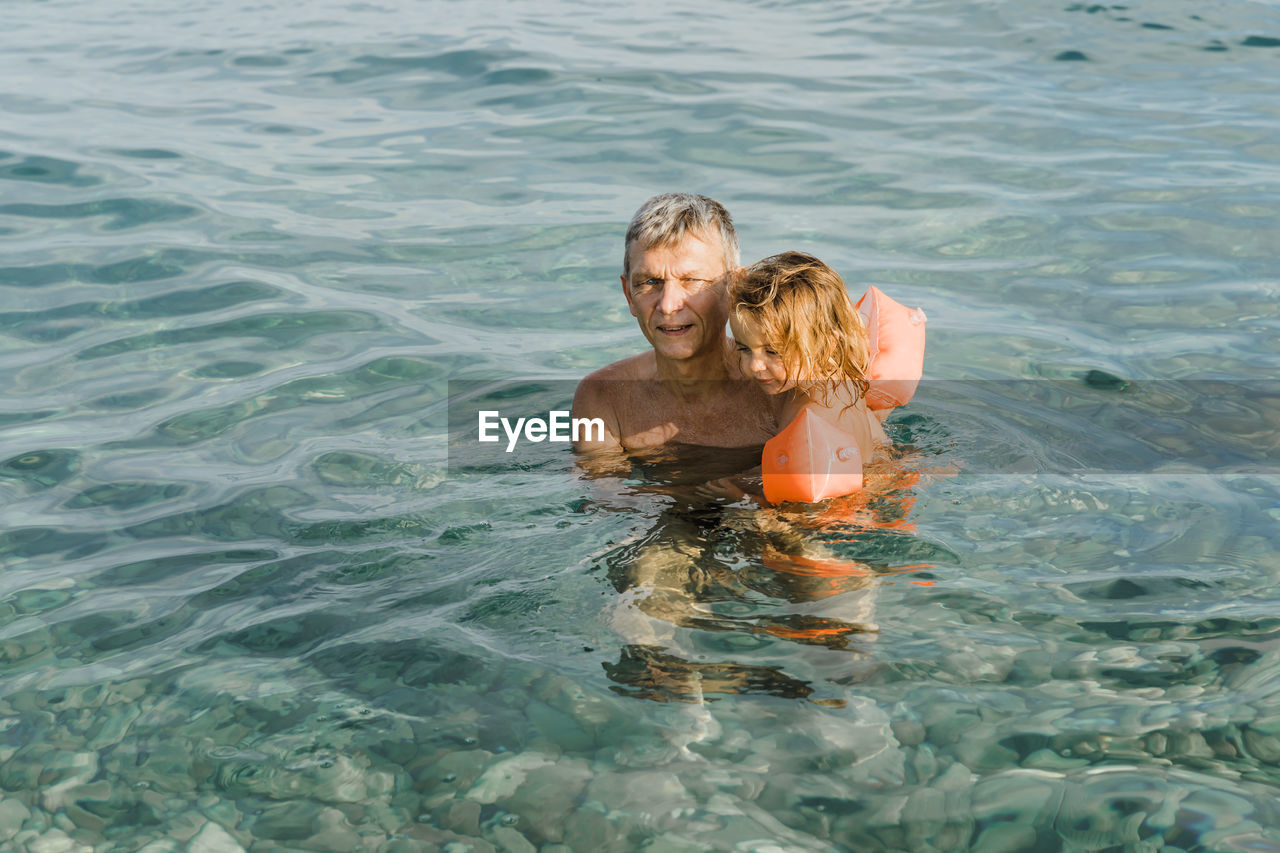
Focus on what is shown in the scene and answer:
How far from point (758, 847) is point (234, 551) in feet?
8.02

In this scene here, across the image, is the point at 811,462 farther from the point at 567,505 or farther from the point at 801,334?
the point at 567,505

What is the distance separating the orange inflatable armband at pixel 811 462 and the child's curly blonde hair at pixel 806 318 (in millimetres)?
154

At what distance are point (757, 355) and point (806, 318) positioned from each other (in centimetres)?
21

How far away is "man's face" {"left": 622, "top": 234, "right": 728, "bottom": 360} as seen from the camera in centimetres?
430

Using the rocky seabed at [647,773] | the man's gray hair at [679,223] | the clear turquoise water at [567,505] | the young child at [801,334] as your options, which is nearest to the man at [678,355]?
the man's gray hair at [679,223]

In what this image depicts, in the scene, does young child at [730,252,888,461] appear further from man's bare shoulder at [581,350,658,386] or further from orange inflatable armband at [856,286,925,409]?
man's bare shoulder at [581,350,658,386]

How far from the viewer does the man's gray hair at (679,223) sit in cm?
429

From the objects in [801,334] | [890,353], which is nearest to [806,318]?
[801,334]

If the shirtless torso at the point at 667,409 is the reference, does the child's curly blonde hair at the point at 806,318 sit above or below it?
above

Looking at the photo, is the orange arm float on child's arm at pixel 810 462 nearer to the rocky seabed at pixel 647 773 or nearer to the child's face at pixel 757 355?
the child's face at pixel 757 355

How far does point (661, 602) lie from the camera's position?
3.75 meters

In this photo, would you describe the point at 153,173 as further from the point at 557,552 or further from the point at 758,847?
the point at 758,847

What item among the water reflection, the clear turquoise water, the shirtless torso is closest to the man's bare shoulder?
the shirtless torso

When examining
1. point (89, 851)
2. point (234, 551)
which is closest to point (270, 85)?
point (234, 551)
